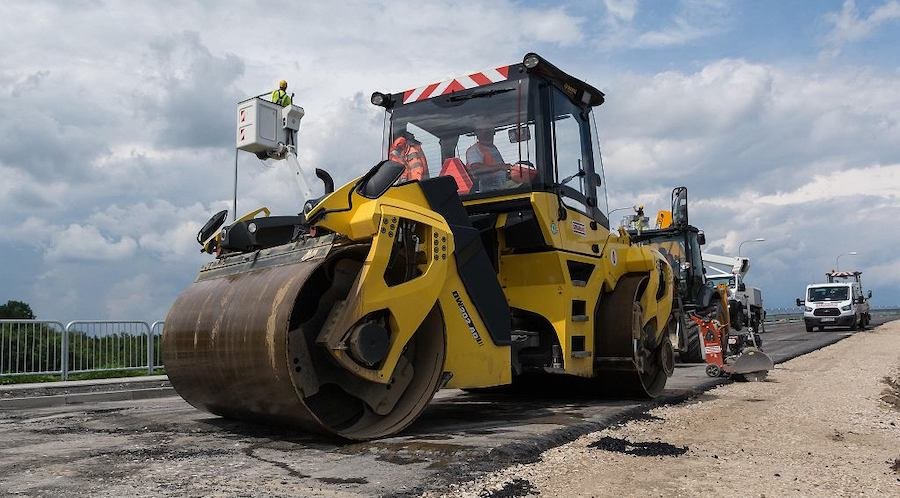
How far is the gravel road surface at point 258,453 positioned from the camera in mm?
4305

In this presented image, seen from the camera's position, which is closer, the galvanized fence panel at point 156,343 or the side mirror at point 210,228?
the side mirror at point 210,228

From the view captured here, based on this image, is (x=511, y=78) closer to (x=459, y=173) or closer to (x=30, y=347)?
(x=459, y=173)

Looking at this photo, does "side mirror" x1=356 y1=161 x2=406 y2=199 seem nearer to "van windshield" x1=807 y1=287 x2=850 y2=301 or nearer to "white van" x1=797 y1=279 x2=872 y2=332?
"white van" x1=797 y1=279 x2=872 y2=332

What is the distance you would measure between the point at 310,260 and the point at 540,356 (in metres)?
2.75

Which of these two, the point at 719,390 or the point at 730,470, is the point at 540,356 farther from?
the point at 719,390

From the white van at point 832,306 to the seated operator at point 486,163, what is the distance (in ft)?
99.9

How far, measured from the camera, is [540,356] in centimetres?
738

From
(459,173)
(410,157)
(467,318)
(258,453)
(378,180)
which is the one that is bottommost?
(258,453)

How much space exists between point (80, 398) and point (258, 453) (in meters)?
6.93

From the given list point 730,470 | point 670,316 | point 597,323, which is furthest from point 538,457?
point 670,316

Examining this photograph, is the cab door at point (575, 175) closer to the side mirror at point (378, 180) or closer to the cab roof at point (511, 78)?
the cab roof at point (511, 78)

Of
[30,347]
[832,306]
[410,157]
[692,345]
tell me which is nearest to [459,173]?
[410,157]

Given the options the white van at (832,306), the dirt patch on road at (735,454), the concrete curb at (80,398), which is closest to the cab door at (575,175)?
the dirt patch on road at (735,454)

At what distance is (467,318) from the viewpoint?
20.0 ft
